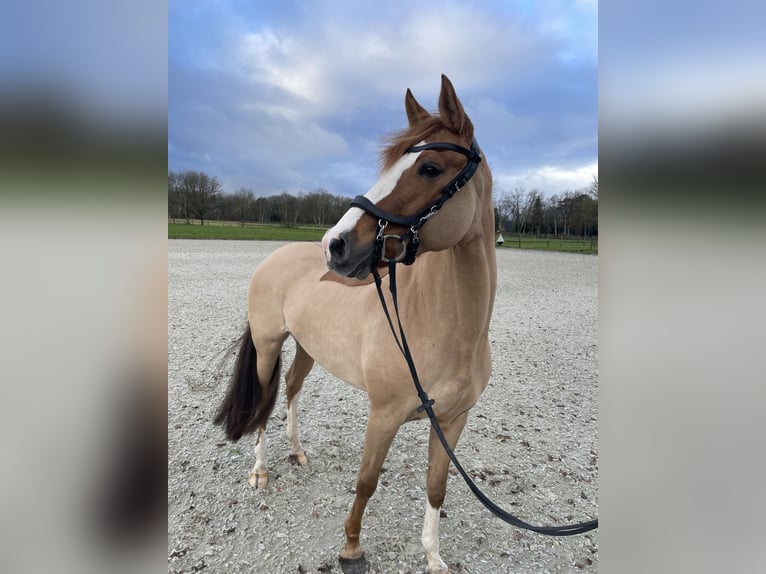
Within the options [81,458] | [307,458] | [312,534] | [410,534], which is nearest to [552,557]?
[410,534]

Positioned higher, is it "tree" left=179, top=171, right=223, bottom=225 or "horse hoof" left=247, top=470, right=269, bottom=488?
"tree" left=179, top=171, right=223, bottom=225

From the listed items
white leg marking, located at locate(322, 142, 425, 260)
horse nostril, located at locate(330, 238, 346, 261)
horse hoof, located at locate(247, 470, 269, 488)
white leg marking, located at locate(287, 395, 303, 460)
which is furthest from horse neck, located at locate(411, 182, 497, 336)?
horse hoof, located at locate(247, 470, 269, 488)

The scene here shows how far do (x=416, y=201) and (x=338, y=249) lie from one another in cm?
40

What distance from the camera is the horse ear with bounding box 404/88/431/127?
1.87 metres

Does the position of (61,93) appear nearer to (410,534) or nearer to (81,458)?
(81,458)

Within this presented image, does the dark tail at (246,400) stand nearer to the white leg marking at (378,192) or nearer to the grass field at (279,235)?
the white leg marking at (378,192)

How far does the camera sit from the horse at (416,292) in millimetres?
1674

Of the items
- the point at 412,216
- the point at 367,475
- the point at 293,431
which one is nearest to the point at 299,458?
the point at 293,431

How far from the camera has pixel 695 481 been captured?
65 centimetres

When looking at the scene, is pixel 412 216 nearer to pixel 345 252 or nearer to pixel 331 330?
pixel 345 252

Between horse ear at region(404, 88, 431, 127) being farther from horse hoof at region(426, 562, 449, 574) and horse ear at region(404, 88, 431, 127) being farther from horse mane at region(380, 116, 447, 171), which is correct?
horse hoof at region(426, 562, 449, 574)

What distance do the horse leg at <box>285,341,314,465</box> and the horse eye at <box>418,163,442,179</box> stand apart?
2333 mm

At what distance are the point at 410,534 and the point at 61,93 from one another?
10.5 ft

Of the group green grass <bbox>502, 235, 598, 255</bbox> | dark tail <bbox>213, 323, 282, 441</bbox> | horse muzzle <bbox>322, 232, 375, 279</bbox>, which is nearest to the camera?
horse muzzle <bbox>322, 232, 375, 279</bbox>
